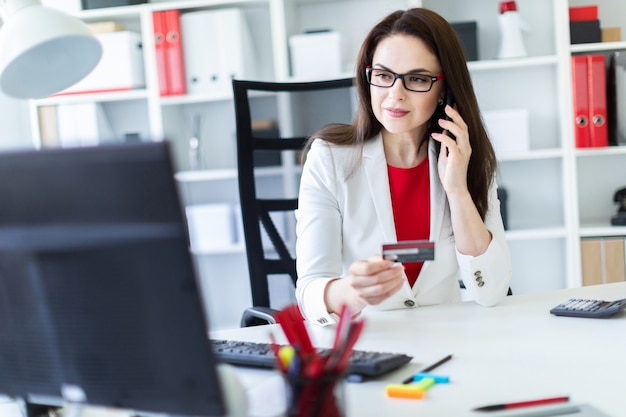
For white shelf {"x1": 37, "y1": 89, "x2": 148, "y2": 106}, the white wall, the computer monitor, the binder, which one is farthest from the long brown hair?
the white wall

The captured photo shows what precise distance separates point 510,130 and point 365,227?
158 cm

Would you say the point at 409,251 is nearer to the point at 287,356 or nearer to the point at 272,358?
the point at 272,358

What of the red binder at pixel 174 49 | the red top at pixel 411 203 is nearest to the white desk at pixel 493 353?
the red top at pixel 411 203

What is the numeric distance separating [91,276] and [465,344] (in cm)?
68

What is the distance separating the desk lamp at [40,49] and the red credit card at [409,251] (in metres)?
0.58

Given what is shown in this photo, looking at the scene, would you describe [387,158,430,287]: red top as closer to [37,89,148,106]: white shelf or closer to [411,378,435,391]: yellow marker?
[411,378,435,391]: yellow marker

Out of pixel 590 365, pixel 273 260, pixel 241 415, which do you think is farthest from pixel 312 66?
pixel 241 415

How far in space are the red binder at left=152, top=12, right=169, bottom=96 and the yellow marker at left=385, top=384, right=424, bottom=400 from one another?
8.39ft

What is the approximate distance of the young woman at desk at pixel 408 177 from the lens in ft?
5.39

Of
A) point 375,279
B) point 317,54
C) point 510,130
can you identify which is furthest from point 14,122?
point 375,279

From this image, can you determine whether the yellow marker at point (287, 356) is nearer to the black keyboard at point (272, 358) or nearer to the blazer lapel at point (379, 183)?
the black keyboard at point (272, 358)

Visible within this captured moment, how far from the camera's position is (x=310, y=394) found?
70cm

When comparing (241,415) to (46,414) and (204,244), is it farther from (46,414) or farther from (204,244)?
(204,244)

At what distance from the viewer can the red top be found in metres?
1.76
